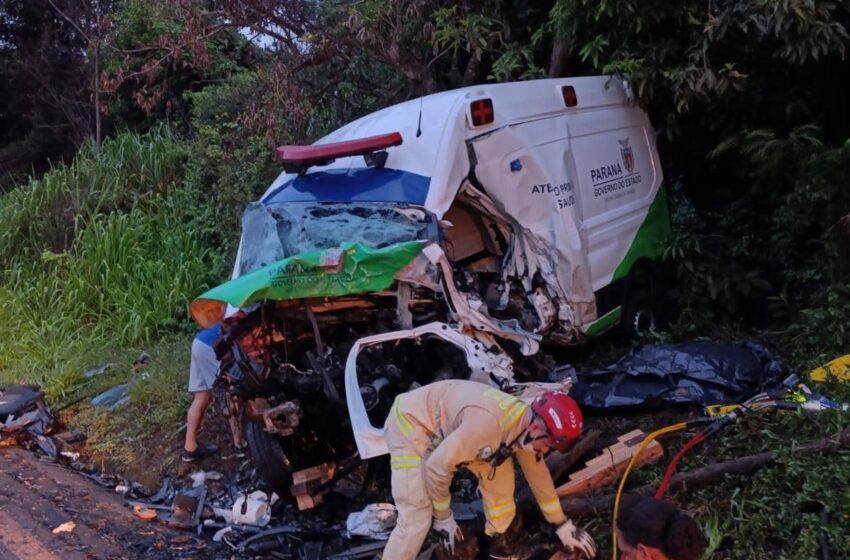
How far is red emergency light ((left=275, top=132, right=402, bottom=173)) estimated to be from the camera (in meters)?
5.41

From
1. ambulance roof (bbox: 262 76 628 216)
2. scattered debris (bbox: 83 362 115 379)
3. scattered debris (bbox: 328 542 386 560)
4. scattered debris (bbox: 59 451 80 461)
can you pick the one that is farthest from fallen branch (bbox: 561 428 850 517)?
scattered debris (bbox: 83 362 115 379)

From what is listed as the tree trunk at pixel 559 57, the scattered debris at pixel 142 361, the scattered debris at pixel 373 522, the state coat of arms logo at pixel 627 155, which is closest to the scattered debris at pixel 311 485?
the scattered debris at pixel 373 522

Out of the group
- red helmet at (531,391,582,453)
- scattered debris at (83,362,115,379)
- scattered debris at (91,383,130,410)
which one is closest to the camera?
red helmet at (531,391,582,453)

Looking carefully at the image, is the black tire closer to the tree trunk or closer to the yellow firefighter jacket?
the yellow firefighter jacket

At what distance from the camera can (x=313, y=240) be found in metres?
5.02

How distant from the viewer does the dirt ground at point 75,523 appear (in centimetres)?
505

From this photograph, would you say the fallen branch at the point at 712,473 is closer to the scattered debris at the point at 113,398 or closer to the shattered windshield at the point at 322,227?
the shattered windshield at the point at 322,227

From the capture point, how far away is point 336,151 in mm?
5406

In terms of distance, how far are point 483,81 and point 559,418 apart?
6.34m

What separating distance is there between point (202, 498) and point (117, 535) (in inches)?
23.9

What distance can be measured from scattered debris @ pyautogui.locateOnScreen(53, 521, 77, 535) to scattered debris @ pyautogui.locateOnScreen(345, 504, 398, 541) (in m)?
1.87

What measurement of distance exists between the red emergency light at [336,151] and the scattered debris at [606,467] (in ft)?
7.68

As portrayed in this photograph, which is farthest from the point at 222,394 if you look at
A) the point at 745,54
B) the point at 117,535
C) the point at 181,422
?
the point at 745,54

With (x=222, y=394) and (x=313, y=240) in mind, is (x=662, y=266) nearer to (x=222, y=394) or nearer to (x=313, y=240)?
(x=313, y=240)
